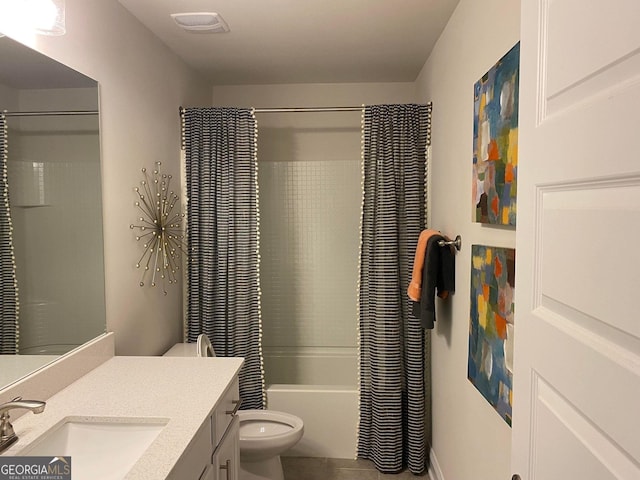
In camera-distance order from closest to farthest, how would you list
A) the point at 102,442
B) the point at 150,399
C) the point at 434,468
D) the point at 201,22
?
the point at 102,442
the point at 150,399
the point at 201,22
the point at 434,468

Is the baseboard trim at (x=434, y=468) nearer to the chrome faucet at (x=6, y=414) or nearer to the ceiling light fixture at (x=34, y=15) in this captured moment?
the chrome faucet at (x=6, y=414)

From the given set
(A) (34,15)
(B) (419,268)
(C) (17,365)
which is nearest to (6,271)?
(C) (17,365)

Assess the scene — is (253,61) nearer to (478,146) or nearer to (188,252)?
(188,252)

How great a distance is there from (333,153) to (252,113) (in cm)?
98

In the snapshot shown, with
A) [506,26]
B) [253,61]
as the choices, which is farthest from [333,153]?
[506,26]

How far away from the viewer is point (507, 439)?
1.50 meters

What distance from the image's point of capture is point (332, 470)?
9.21 ft

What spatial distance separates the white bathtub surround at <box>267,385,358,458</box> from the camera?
9.64 ft

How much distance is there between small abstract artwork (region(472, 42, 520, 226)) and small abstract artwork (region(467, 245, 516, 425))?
5.6 inches

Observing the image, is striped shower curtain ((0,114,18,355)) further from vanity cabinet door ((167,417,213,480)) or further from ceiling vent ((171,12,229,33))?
ceiling vent ((171,12,229,33))

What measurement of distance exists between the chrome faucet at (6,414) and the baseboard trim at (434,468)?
6.92 ft

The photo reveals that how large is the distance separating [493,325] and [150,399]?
1192mm

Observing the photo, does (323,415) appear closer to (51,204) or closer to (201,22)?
(51,204)

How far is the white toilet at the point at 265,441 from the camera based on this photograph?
2340 mm
